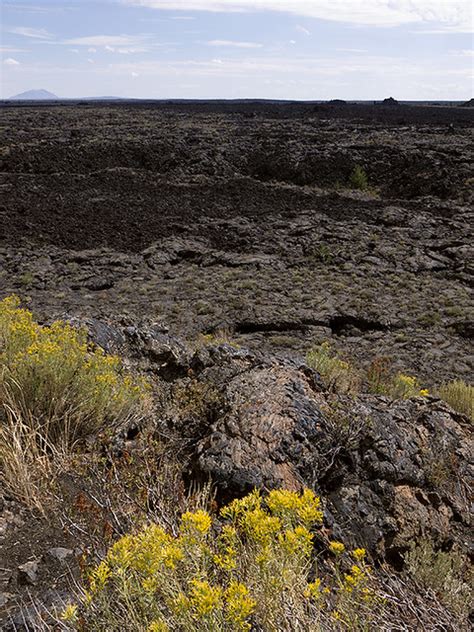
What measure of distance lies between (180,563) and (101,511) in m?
0.90

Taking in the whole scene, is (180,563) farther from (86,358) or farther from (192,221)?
(192,221)

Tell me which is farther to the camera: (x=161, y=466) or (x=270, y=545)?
(x=161, y=466)

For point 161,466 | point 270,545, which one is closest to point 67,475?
point 161,466

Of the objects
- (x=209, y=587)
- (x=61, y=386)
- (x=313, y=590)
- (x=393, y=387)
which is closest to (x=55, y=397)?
(x=61, y=386)

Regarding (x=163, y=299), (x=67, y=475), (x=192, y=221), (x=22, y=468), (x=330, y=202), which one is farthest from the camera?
(x=330, y=202)

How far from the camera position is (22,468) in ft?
Result: 10.4

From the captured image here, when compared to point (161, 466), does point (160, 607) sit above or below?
above

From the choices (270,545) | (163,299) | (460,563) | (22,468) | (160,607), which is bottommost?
(163,299)

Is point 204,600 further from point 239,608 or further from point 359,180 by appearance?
point 359,180

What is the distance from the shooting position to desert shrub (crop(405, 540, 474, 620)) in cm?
241

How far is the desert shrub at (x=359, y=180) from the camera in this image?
21516 mm

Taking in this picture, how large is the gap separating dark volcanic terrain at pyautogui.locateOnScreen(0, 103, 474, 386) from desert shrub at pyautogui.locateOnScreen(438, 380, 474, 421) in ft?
3.52

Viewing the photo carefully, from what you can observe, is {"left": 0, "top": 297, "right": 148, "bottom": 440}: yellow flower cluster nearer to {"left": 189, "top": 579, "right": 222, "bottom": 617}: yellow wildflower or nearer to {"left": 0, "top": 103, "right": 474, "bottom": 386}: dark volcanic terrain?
{"left": 189, "top": 579, "right": 222, "bottom": 617}: yellow wildflower

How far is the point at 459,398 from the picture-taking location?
6492 millimetres
